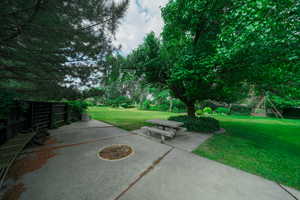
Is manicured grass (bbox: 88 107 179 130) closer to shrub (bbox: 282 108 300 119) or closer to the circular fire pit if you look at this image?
the circular fire pit

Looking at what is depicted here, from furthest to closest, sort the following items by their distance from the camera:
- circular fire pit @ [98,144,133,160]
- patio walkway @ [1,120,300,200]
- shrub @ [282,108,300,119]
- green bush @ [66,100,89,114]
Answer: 1. shrub @ [282,108,300,119]
2. green bush @ [66,100,89,114]
3. circular fire pit @ [98,144,133,160]
4. patio walkway @ [1,120,300,200]

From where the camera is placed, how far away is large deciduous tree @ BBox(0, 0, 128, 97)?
196 cm

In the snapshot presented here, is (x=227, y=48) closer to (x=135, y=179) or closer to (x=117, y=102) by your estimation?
(x=135, y=179)

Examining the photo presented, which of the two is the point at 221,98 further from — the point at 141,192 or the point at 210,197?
the point at 141,192

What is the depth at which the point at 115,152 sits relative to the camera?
3.25m

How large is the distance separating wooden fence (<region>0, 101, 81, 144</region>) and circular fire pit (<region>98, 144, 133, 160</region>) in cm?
291

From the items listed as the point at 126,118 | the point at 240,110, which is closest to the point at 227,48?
the point at 126,118

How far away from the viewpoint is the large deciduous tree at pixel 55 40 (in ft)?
6.42

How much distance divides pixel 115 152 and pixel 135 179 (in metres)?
1.40

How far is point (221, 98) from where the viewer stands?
6.80 metres

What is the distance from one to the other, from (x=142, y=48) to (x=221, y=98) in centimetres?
607

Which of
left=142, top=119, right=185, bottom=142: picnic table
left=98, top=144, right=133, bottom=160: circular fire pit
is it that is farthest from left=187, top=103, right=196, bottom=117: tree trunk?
left=98, top=144, right=133, bottom=160: circular fire pit

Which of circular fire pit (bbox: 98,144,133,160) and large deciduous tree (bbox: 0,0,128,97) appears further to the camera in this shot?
circular fire pit (bbox: 98,144,133,160)

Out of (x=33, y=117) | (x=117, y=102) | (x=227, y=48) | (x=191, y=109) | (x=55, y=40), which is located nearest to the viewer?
(x=55, y=40)
